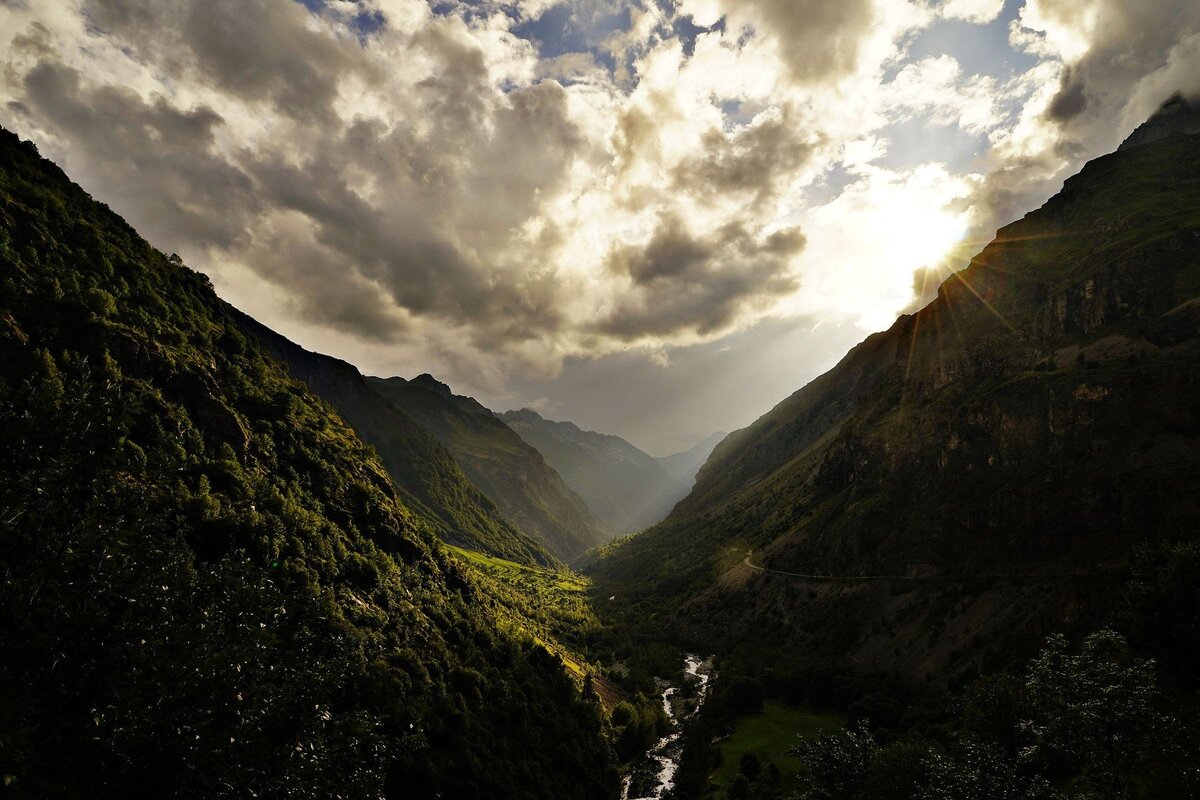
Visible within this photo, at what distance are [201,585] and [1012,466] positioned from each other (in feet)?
410

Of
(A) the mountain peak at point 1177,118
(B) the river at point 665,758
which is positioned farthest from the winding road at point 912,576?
(A) the mountain peak at point 1177,118

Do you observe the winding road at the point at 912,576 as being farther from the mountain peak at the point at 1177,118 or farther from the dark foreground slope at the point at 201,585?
the mountain peak at the point at 1177,118

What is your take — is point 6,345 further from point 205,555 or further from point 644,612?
point 644,612

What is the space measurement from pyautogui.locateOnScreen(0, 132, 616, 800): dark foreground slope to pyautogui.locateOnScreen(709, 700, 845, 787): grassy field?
18.6 metres

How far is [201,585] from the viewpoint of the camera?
23766 mm

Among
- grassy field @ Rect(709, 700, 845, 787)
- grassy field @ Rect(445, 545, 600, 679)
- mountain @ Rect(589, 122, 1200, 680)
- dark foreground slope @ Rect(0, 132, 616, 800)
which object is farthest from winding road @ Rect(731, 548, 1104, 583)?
dark foreground slope @ Rect(0, 132, 616, 800)

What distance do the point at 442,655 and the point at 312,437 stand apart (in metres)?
38.4

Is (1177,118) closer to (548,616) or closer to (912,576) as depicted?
(912,576)

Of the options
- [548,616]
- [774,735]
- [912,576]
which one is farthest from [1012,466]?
[548,616]

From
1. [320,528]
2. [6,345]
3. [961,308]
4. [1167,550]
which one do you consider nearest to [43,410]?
[6,345]

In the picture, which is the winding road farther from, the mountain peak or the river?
the mountain peak

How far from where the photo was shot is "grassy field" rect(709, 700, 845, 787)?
6869 centimetres

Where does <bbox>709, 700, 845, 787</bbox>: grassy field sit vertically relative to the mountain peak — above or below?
below

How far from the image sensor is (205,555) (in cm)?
4584
